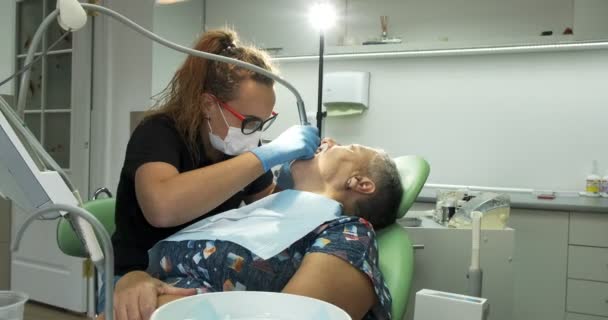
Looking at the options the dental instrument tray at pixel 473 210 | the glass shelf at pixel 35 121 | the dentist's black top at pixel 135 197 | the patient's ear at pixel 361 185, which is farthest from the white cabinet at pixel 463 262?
the glass shelf at pixel 35 121

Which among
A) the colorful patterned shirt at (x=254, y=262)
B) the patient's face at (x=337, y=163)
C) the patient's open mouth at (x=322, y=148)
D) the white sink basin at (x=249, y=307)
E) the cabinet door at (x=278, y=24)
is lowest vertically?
the colorful patterned shirt at (x=254, y=262)

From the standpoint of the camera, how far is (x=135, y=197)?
1.22 metres

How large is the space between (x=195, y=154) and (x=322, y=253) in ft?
1.54

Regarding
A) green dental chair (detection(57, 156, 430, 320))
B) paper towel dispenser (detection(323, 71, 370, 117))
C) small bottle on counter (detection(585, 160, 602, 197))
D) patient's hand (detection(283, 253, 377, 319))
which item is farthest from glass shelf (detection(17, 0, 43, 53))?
small bottle on counter (detection(585, 160, 602, 197))

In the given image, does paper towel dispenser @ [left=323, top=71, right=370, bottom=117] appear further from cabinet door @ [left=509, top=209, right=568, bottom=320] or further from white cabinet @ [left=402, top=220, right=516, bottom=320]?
white cabinet @ [left=402, top=220, right=516, bottom=320]

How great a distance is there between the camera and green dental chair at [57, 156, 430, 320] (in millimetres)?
1104

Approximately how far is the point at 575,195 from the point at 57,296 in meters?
3.14

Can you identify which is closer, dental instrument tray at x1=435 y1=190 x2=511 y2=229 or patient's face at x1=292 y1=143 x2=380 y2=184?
patient's face at x1=292 y1=143 x2=380 y2=184

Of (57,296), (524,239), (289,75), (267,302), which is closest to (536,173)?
(524,239)

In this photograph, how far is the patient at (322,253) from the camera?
0.94 m

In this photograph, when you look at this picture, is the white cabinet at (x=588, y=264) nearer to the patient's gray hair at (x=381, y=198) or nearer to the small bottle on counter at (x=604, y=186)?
the small bottle on counter at (x=604, y=186)

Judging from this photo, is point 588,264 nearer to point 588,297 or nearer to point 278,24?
point 588,297

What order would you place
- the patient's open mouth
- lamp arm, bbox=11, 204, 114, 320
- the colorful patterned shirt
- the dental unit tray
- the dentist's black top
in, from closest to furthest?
lamp arm, bbox=11, 204, 114, 320 < the colorful patterned shirt < the dentist's black top < the patient's open mouth < the dental unit tray

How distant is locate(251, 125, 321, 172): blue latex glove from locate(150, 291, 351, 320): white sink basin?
0.55m
